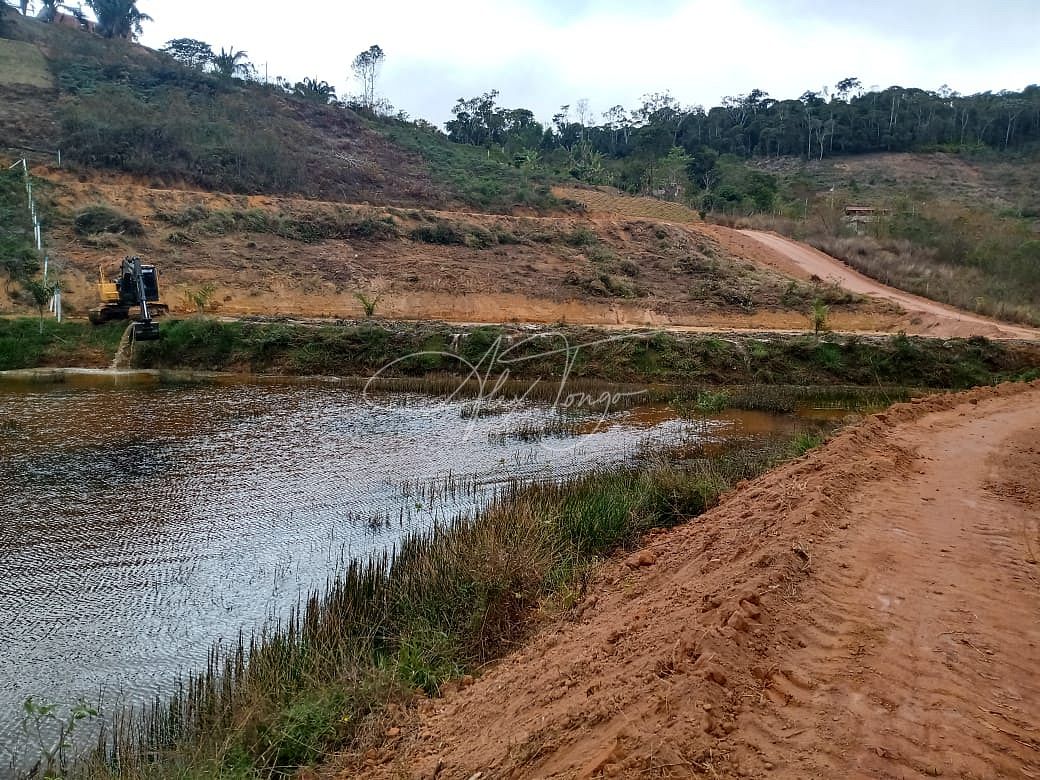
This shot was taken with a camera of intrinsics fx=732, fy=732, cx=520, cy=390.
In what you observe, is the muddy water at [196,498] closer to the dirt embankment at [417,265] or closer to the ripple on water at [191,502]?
the ripple on water at [191,502]

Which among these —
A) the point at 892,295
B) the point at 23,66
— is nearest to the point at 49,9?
the point at 23,66

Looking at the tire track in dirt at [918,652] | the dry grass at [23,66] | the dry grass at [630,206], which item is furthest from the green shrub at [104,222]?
the tire track in dirt at [918,652]

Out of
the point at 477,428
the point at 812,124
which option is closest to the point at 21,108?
the point at 477,428

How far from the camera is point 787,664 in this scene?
4637 millimetres

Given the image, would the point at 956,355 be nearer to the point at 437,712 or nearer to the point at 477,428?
the point at 477,428

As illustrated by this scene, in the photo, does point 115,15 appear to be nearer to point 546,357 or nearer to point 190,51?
point 190,51

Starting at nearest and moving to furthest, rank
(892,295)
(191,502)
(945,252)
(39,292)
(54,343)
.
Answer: (191,502) < (54,343) < (39,292) < (892,295) < (945,252)

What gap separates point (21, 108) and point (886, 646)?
5175 centimetres

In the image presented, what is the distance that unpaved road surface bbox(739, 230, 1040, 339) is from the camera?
1017 inches

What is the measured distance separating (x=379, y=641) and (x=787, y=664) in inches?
144

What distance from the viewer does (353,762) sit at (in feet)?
16.1

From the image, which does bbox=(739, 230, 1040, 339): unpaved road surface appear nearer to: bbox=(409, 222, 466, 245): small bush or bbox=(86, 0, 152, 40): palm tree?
bbox=(409, 222, 466, 245): small bush

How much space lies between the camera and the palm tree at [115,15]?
6350cm

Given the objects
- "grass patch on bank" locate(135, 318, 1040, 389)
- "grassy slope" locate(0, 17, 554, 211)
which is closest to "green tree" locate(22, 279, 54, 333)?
"grass patch on bank" locate(135, 318, 1040, 389)
